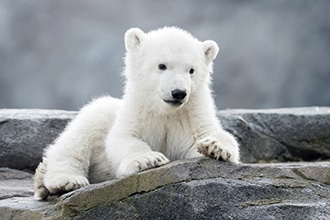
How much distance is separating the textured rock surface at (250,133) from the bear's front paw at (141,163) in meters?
2.67

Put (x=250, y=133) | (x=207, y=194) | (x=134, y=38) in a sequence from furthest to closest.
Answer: (x=250, y=133) < (x=134, y=38) < (x=207, y=194)

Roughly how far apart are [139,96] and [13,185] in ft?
5.37


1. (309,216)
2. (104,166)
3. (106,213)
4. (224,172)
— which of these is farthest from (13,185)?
(309,216)

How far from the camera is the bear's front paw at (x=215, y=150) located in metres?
4.25

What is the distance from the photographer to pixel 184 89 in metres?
4.62

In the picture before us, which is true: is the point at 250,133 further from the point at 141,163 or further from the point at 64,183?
the point at 141,163

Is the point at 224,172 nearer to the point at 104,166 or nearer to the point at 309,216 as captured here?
the point at 309,216

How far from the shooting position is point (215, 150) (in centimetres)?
426

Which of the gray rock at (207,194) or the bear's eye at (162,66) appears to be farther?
the bear's eye at (162,66)

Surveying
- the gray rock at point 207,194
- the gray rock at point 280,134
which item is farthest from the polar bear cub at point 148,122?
the gray rock at point 280,134

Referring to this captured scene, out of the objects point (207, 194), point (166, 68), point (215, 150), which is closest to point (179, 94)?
point (166, 68)

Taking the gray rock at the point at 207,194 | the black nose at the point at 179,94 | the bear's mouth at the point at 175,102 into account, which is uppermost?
the black nose at the point at 179,94

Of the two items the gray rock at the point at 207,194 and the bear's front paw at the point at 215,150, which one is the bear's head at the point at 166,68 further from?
the gray rock at the point at 207,194

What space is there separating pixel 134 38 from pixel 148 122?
669 mm
